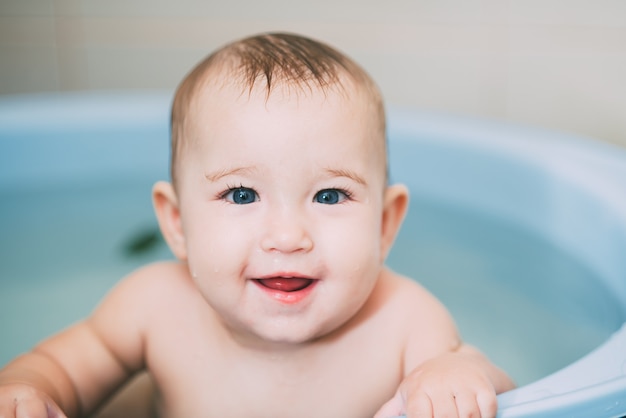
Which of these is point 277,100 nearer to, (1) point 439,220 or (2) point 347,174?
(2) point 347,174

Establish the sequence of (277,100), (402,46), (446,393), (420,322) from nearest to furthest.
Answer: (446,393) → (277,100) → (420,322) → (402,46)

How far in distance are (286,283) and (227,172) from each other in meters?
0.12

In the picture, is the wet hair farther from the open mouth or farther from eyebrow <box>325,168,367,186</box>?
the open mouth

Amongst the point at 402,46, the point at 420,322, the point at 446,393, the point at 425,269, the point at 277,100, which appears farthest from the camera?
the point at 402,46

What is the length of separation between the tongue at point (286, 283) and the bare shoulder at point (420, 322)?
166mm

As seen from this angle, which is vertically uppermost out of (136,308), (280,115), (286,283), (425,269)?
(280,115)

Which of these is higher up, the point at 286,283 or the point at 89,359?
the point at 286,283

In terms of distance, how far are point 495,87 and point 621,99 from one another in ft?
0.88

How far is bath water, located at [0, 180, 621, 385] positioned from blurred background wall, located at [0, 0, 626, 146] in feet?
1.32

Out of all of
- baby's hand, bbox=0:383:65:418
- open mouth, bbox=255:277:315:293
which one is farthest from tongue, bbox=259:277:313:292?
baby's hand, bbox=0:383:65:418

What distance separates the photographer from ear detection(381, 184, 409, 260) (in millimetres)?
848

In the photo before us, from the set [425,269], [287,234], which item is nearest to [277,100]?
[287,234]

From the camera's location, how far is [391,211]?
86cm

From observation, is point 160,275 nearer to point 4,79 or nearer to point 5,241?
point 5,241
